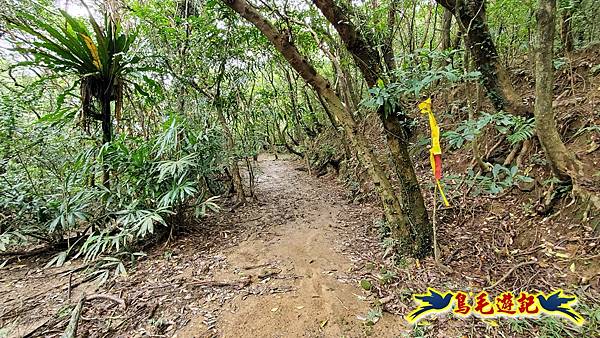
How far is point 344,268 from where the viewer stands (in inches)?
106

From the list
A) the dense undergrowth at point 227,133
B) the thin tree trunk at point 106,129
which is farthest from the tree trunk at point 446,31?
the thin tree trunk at point 106,129

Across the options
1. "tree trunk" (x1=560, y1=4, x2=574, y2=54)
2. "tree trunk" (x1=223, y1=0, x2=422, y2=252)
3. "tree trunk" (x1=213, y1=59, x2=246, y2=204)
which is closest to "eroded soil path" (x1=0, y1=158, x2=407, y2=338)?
"tree trunk" (x1=223, y1=0, x2=422, y2=252)

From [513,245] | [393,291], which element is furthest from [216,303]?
[513,245]

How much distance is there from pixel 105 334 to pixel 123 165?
6.26 feet

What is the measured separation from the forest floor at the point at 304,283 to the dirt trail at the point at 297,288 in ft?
0.03

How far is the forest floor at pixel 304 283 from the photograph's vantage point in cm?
193

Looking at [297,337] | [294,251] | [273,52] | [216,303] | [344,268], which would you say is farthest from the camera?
[273,52]

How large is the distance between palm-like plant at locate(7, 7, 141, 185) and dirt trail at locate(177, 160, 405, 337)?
2.15 meters

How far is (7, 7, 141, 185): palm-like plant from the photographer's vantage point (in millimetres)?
2732

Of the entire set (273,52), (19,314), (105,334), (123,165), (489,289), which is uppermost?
(273,52)

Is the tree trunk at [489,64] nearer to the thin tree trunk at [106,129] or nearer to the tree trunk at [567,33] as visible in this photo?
the tree trunk at [567,33]

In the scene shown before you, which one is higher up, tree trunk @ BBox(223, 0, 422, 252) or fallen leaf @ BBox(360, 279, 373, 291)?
tree trunk @ BBox(223, 0, 422, 252)

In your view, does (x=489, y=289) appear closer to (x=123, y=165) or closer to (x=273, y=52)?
(x=123, y=165)

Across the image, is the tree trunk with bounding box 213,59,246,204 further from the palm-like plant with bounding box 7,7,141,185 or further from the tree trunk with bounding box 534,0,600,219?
the tree trunk with bounding box 534,0,600,219
